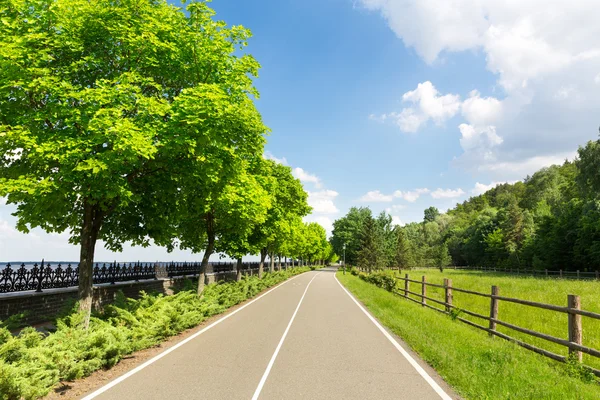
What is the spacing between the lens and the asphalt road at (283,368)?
593 cm

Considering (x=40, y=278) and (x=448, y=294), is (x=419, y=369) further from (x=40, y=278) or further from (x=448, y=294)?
(x=40, y=278)

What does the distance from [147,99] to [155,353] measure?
6.07 metres

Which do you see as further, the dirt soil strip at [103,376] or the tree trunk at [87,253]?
the tree trunk at [87,253]

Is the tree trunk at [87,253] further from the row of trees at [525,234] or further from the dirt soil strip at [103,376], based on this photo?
the row of trees at [525,234]

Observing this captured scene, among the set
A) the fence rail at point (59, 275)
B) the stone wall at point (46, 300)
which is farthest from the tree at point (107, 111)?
the fence rail at point (59, 275)

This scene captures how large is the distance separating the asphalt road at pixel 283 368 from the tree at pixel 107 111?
4147mm

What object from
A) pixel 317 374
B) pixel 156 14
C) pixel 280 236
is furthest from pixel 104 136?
pixel 280 236

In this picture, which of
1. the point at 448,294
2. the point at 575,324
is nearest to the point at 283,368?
the point at 575,324

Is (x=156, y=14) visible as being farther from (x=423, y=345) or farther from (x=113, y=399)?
(x=423, y=345)

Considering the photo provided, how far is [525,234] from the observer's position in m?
80.7

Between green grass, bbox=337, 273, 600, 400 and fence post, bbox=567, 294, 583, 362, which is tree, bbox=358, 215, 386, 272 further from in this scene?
fence post, bbox=567, 294, 583, 362

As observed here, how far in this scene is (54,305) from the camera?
13.6m

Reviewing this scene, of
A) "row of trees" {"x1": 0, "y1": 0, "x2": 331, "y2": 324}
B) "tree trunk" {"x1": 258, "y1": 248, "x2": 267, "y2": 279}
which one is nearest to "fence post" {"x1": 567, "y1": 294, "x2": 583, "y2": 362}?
"row of trees" {"x1": 0, "y1": 0, "x2": 331, "y2": 324}

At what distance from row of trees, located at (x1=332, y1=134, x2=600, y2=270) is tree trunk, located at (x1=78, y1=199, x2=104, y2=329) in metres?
55.8
